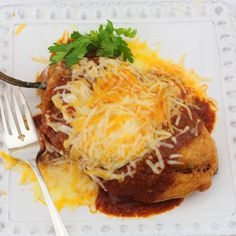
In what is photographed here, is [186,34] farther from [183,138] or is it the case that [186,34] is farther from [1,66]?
[1,66]

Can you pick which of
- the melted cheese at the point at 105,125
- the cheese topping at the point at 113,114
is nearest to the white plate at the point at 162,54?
the melted cheese at the point at 105,125

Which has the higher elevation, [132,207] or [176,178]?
[176,178]

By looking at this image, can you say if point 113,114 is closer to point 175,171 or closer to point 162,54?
point 175,171

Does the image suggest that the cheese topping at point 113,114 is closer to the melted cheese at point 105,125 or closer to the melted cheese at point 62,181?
the melted cheese at point 105,125

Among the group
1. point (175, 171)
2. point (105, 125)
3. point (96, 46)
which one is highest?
point (96, 46)

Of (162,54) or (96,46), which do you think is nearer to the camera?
(96,46)

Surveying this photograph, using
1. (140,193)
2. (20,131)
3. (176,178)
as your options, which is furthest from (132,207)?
(20,131)

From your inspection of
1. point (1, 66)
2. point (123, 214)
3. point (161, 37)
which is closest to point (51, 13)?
point (1, 66)
